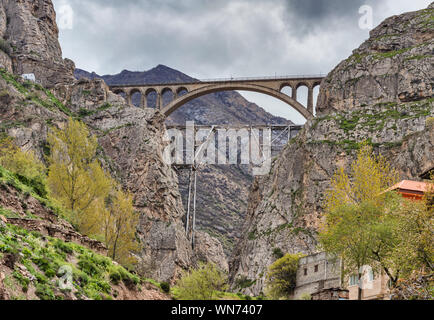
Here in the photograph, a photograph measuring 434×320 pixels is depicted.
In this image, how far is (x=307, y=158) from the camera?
2490 inches

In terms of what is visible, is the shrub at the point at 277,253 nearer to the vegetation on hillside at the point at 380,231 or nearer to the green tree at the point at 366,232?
the vegetation on hillside at the point at 380,231

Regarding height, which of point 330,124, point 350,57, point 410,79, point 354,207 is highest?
point 350,57

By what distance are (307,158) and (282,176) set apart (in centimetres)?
486

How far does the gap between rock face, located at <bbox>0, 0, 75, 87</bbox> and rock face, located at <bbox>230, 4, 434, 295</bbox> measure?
1319 inches

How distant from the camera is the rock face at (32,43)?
74.6 meters

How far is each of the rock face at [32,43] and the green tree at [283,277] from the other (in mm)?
42527

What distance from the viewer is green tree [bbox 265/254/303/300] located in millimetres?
48125

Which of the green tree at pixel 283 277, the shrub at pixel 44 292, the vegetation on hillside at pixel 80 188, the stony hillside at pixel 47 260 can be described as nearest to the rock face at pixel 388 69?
the green tree at pixel 283 277

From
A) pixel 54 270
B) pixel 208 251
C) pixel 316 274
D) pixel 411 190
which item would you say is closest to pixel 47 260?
pixel 54 270

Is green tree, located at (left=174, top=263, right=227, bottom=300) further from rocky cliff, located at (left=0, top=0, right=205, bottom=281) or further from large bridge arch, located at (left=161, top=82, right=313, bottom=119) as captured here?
large bridge arch, located at (left=161, top=82, right=313, bottom=119)

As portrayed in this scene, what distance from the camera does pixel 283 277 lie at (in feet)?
164

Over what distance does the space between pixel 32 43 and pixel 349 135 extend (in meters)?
45.6
